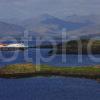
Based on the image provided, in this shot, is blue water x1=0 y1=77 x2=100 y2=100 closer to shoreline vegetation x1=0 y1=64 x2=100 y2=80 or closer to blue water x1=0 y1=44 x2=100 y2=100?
blue water x1=0 y1=44 x2=100 y2=100

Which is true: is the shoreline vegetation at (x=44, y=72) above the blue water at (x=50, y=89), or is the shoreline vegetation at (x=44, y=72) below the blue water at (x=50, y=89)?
above

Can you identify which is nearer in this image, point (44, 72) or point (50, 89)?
point (50, 89)

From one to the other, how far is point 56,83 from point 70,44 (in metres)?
82.3

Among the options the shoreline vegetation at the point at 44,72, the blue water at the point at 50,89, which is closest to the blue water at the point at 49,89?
the blue water at the point at 50,89

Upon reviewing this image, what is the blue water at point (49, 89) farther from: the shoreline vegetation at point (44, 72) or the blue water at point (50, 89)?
the shoreline vegetation at point (44, 72)

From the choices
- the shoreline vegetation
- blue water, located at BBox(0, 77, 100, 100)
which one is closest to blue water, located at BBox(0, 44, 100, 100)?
blue water, located at BBox(0, 77, 100, 100)

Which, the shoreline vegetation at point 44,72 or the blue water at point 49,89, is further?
the shoreline vegetation at point 44,72

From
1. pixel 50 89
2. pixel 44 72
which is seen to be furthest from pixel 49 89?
pixel 44 72

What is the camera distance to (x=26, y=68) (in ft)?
197

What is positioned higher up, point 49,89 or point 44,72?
point 44,72

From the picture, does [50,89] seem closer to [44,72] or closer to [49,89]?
[49,89]

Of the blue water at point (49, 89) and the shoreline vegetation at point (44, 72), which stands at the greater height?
the shoreline vegetation at point (44, 72)

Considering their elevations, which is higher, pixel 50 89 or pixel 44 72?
pixel 44 72

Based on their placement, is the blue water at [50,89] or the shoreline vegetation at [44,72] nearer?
the blue water at [50,89]
